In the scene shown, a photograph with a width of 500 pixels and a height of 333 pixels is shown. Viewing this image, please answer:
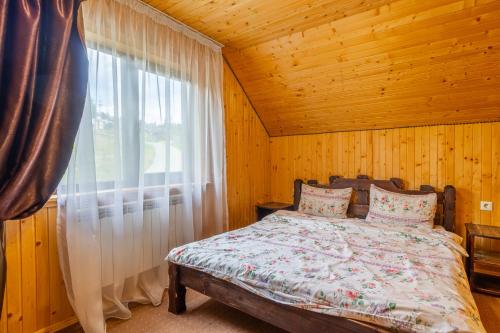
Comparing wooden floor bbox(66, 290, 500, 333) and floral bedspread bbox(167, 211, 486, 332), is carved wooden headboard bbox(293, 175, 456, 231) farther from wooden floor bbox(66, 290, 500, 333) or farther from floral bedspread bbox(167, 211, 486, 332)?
wooden floor bbox(66, 290, 500, 333)

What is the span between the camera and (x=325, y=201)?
3197 millimetres

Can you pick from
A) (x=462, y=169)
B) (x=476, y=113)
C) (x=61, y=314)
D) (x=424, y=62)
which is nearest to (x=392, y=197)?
(x=462, y=169)

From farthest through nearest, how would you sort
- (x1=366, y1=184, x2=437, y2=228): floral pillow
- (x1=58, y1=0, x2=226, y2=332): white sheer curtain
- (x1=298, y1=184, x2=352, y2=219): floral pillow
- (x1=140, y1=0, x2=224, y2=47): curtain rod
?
1. (x1=298, y1=184, x2=352, y2=219): floral pillow
2. (x1=366, y1=184, x2=437, y2=228): floral pillow
3. (x1=140, y1=0, x2=224, y2=47): curtain rod
4. (x1=58, y1=0, x2=226, y2=332): white sheer curtain

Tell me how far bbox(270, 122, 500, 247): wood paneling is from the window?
5.75ft

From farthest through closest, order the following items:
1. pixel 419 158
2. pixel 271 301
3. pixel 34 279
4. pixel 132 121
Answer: pixel 419 158 < pixel 132 121 < pixel 34 279 < pixel 271 301

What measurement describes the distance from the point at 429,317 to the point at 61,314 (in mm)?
2116

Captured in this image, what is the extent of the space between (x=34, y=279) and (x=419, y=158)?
11.1 ft

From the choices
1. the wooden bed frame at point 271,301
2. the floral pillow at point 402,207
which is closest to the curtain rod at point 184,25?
the wooden bed frame at point 271,301

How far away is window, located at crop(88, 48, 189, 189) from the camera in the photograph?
79.0 inches

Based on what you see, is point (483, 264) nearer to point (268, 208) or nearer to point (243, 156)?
point (268, 208)

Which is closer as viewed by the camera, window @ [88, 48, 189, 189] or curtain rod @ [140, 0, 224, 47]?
window @ [88, 48, 189, 189]

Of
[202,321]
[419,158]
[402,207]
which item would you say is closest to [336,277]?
[202,321]

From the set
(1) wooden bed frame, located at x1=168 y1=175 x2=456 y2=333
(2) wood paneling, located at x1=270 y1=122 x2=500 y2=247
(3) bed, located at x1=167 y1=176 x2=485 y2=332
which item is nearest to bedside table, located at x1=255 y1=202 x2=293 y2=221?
(2) wood paneling, located at x1=270 y1=122 x2=500 y2=247

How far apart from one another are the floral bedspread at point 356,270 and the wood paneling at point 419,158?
2.24ft
